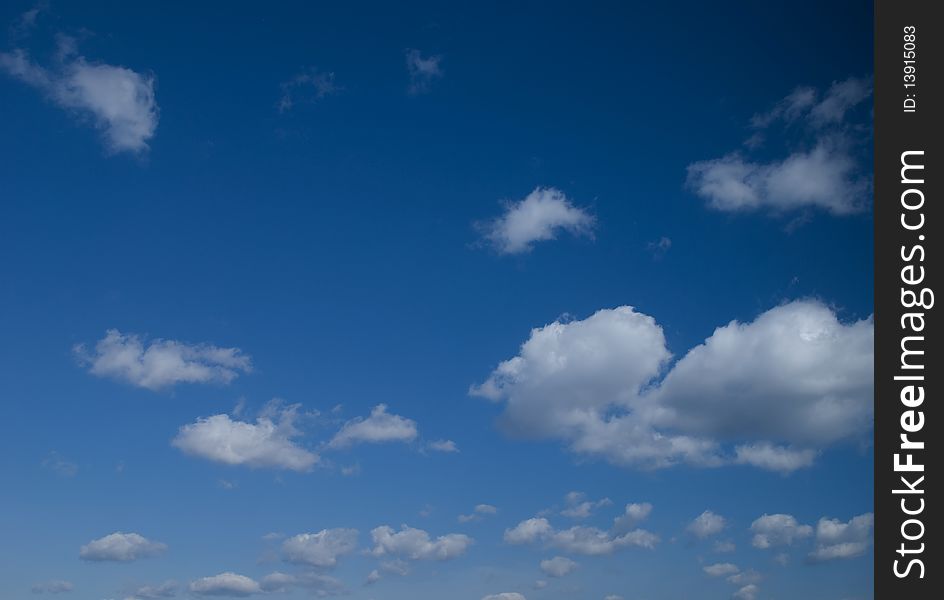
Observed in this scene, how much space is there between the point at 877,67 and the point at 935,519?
39202 millimetres

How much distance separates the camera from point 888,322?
→ 223ft

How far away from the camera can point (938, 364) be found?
217 ft

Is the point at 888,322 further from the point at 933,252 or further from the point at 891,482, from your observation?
the point at 891,482

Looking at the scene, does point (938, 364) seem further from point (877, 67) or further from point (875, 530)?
point (877, 67)

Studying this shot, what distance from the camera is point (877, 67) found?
71.0m

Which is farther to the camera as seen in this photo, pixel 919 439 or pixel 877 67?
pixel 877 67

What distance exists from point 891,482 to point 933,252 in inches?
776

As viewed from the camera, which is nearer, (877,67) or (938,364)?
(938,364)

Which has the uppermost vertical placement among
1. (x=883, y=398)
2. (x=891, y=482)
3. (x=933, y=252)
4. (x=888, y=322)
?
(x=933, y=252)

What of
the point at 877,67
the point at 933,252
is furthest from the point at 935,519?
the point at 877,67

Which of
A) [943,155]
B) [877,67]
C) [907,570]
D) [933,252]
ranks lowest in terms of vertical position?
[907,570]

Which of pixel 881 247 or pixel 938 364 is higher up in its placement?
pixel 881 247

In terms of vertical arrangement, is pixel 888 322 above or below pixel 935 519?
above

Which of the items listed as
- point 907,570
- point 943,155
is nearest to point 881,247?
point 943,155
